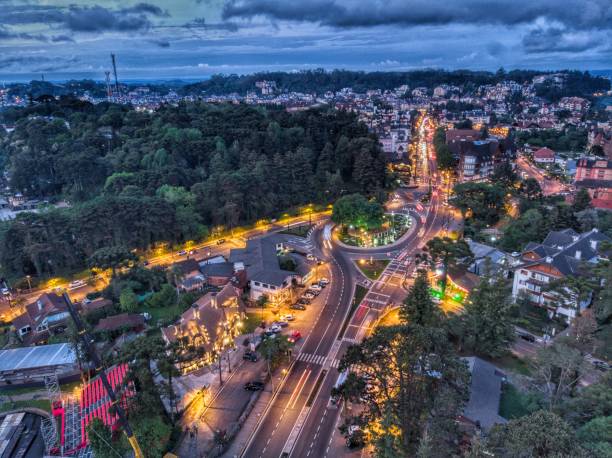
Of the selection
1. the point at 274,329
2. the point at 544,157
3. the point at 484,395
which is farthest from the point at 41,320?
the point at 544,157

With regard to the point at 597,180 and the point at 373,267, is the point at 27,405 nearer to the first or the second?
the point at 373,267

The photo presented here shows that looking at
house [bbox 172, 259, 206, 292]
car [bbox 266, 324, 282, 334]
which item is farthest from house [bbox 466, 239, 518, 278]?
house [bbox 172, 259, 206, 292]

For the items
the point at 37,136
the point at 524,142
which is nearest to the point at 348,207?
the point at 37,136

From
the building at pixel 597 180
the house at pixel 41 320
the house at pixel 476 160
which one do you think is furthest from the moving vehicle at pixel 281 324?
the house at pixel 476 160

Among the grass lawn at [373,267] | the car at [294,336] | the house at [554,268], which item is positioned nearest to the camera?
the house at [554,268]

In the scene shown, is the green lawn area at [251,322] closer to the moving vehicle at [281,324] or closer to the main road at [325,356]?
the moving vehicle at [281,324]

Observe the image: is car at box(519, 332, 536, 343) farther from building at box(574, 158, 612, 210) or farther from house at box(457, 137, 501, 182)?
house at box(457, 137, 501, 182)
